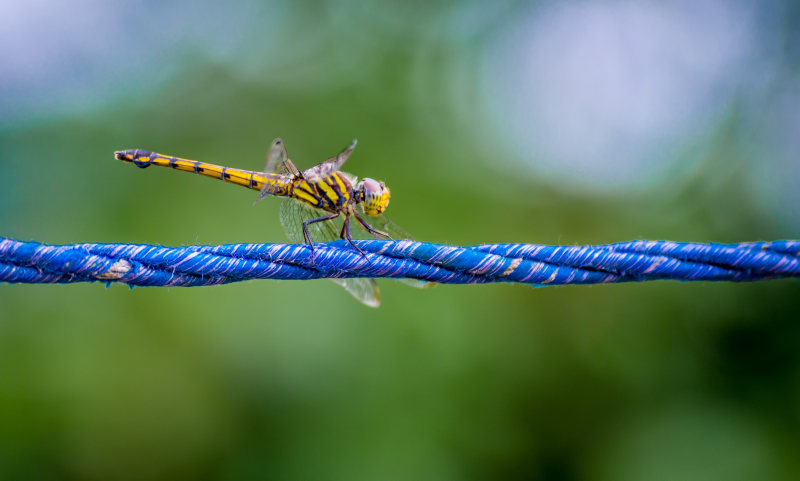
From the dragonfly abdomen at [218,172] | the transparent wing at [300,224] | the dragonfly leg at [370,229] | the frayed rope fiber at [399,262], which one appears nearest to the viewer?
the frayed rope fiber at [399,262]

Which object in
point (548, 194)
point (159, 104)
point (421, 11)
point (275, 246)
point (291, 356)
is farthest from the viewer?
point (421, 11)

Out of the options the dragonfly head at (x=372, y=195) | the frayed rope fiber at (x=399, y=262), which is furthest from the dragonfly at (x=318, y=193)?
the frayed rope fiber at (x=399, y=262)

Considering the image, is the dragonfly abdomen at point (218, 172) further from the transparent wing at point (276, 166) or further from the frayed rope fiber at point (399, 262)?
the frayed rope fiber at point (399, 262)

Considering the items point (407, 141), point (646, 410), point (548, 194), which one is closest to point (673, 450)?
point (646, 410)

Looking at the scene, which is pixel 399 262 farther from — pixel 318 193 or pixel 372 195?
pixel 318 193

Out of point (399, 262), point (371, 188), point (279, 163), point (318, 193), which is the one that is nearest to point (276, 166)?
point (279, 163)

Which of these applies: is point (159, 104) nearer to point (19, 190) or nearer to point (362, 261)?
point (19, 190)
